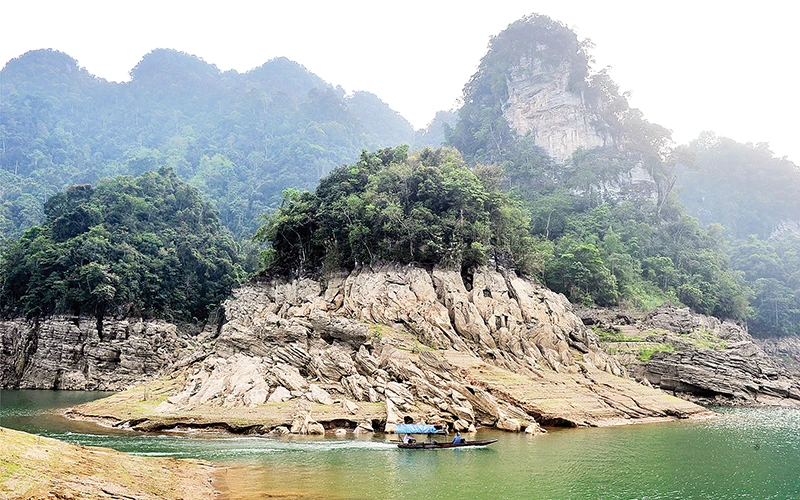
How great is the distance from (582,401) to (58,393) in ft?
173

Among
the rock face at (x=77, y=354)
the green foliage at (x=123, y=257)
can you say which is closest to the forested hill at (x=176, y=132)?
the green foliage at (x=123, y=257)

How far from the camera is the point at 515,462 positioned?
2577 centimetres

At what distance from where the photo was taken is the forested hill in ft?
414

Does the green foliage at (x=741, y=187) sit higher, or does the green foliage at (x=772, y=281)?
the green foliage at (x=741, y=187)

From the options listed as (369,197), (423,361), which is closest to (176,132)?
(369,197)

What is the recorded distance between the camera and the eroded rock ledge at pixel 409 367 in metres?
36.2

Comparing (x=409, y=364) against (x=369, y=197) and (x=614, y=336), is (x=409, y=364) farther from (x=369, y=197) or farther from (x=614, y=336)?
(x=614, y=336)

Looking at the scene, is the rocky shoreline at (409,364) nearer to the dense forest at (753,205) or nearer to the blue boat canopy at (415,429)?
the blue boat canopy at (415,429)

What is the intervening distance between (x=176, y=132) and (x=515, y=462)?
530ft

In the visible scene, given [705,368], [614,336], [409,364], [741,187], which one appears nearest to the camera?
[409,364]

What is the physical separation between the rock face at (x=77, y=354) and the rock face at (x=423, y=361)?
20.7 m

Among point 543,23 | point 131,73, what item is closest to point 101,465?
point 543,23

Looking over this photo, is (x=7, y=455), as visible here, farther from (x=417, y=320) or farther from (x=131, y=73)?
(x=131, y=73)

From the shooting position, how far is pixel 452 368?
39688mm
